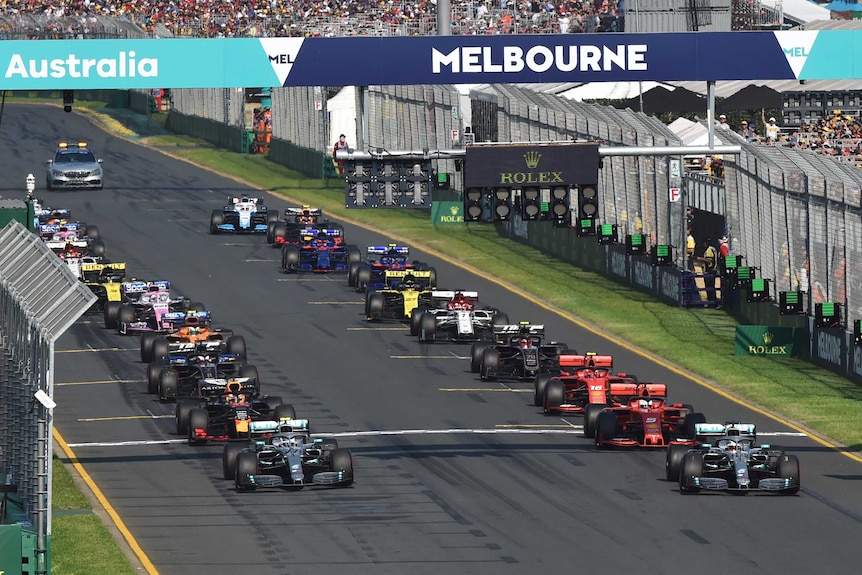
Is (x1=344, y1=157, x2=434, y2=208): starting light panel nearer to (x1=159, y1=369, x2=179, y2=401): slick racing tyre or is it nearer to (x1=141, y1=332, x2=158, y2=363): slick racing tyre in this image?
(x1=159, y1=369, x2=179, y2=401): slick racing tyre

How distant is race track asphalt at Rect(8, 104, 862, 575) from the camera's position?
26.8 meters

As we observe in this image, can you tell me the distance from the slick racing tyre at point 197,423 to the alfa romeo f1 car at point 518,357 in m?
7.55

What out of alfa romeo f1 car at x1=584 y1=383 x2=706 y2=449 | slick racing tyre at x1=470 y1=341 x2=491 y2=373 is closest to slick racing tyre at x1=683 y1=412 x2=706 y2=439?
Result: alfa romeo f1 car at x1=584 y1=383 x2=706 y2=449

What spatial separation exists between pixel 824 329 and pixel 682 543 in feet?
50.9

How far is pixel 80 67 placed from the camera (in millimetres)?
30141

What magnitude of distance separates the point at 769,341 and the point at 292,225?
17576mm

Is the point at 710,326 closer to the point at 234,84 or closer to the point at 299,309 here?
the point at 299,309

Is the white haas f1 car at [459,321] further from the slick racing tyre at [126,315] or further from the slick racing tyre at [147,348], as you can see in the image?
the slick racing tyre at [126,315]

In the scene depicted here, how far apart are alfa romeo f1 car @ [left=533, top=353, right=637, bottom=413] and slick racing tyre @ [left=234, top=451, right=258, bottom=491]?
7684 mm

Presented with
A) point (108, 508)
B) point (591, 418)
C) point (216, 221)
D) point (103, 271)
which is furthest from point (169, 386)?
point (216, 221)

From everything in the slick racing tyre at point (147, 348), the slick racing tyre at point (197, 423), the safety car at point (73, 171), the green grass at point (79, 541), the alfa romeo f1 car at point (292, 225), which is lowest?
the green grass at point (79, 541)

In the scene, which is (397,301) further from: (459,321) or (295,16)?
(295,16)

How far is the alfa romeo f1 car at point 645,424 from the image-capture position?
3378 centimetres

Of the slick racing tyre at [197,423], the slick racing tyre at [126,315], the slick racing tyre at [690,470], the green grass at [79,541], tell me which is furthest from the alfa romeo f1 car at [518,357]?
the green grass at [79,541]
